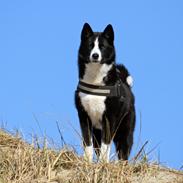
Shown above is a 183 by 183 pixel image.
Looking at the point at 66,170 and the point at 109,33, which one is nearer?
the point at 66,170

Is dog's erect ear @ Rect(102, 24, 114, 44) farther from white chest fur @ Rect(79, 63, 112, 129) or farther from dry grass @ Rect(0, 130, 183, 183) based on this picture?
dry grass @ Rect(0, 130, 183, 183)

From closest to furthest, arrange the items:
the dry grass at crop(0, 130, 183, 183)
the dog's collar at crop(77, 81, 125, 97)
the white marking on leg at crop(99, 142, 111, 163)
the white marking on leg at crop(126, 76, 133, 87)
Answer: the dry grass at crop(0, 130, 183, 183)
the white marking on leg at crop(99, 142, 111, 163)
the dog's collar at crop(77, 81, 125, 97)
the white marking on leg at crop(126, 76, 133, 87)

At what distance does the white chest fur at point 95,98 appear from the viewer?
8438 mm

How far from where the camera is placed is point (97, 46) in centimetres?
841

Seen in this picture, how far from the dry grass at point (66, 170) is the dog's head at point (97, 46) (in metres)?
1.92

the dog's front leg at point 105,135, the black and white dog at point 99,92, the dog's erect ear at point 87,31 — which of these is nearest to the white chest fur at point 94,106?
the black and white dog at point 99,92

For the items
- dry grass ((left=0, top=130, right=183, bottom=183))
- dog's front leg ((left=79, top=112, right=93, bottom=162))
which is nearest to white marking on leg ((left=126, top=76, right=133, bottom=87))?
dog's front leg ((left=79, top=112, right=93, bottom=162))

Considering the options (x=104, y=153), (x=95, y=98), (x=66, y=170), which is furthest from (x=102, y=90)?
(x=66, y=170)

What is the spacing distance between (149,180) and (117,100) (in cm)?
219

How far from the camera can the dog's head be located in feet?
27.6

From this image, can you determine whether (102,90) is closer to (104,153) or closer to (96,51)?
(96,51)

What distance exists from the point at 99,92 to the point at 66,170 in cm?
209

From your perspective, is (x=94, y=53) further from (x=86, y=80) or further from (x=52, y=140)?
(x=52, y=140)

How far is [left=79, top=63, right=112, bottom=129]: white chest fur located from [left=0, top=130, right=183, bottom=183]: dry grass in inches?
60.1
